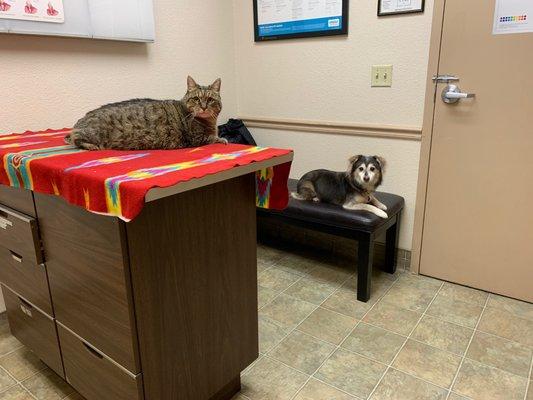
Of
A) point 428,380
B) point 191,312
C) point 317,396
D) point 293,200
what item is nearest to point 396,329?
point 428,380

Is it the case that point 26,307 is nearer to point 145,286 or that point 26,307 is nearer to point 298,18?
point 145,286

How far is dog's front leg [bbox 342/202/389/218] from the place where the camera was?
2023 millimetres

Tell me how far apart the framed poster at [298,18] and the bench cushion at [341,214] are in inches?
40.3

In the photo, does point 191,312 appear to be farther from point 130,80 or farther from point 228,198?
point 130,80

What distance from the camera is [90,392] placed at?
127 cm

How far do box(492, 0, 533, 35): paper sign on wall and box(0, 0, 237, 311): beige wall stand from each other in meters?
1.65

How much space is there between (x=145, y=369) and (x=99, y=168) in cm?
56

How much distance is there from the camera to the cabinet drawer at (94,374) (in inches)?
43.2

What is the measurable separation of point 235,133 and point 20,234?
1.67m

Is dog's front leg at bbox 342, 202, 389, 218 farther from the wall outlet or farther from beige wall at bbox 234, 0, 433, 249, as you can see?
the wall outlet

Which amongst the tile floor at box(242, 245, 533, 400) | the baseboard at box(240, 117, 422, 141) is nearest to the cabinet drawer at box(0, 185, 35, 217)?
the tile floor at box(242, 245, 533, 400)

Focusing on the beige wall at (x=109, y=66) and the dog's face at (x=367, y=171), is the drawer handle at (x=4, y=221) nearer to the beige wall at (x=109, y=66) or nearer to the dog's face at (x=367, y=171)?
the beige wall at (x=109, y=66)

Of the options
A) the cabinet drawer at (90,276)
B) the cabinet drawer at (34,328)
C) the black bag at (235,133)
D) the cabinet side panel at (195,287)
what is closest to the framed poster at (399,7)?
the black bag at (235,133)

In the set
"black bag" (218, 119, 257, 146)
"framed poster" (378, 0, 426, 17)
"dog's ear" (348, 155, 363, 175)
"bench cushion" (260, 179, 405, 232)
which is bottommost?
"bench cushion" (260, 179, 405, 232)
